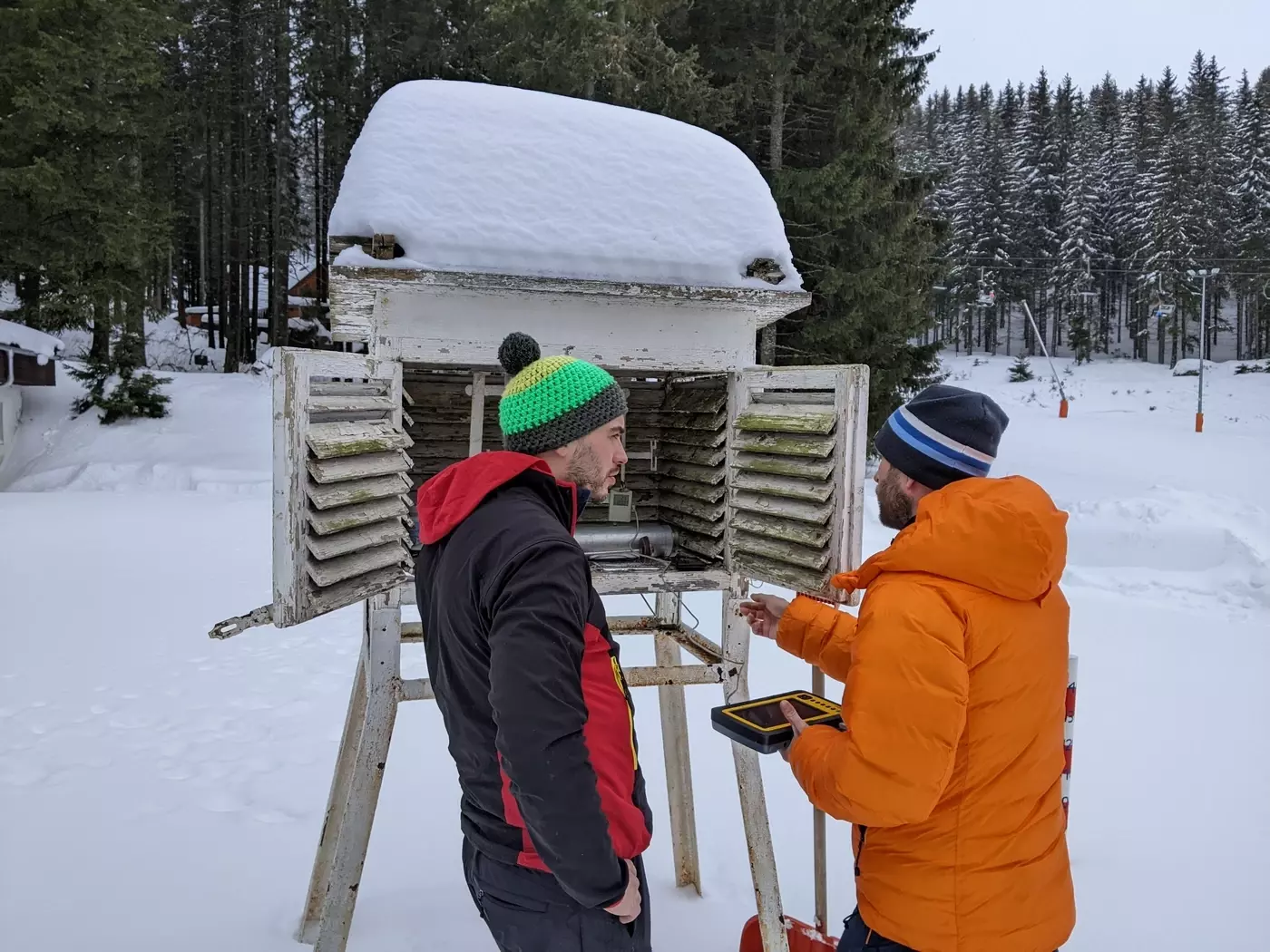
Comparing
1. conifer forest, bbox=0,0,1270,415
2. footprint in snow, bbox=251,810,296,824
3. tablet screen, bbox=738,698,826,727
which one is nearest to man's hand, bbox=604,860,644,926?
tablet screen, bbox=738,698,826,727

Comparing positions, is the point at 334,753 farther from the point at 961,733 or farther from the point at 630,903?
the point at 961,733

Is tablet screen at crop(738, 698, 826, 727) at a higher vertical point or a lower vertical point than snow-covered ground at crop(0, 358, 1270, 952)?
higher

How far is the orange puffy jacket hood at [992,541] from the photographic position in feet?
5.79

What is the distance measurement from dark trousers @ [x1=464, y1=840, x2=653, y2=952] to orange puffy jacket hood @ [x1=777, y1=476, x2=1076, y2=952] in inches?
20.1

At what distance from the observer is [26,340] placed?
15.8 m

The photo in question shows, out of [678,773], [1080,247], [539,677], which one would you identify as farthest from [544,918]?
[1080,247]

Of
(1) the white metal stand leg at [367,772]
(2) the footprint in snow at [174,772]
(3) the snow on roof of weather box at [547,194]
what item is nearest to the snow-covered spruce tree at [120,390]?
(2) the footprint in snow at [174,772]

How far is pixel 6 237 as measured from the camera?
15.8 metres

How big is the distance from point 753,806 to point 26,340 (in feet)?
57.2

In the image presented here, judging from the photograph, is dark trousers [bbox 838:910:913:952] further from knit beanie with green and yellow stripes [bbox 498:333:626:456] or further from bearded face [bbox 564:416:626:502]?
knit beanie with green and yellow stripes [bbox 498:333:626:456]

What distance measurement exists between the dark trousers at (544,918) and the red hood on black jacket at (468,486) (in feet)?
2.43

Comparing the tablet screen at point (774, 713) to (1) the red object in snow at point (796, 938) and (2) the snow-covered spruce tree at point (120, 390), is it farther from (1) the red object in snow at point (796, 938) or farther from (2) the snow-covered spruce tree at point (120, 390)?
(2) the snow-covered spruce tree at point (120, 390)

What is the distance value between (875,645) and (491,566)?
2.59 feet

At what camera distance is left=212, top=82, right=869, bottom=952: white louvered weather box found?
2.67 meters
